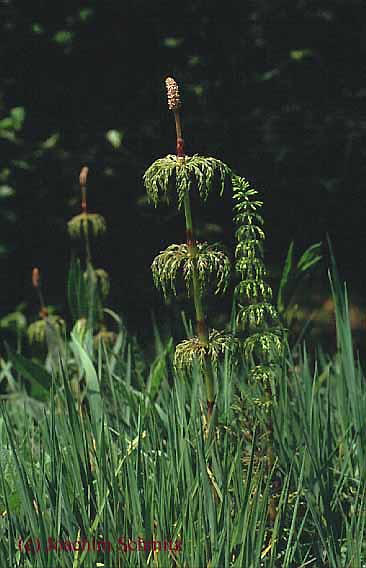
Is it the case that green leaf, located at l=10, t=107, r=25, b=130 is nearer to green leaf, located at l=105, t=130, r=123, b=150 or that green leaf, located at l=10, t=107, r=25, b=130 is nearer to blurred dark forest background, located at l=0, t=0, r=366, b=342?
blurred dark forest background, located at l=0, t=0, r=366, b=342

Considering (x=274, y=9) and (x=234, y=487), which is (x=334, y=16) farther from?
(x=234, y=487)

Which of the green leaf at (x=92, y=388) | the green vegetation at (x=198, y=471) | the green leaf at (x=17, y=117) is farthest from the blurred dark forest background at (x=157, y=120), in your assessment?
the green vegetation at (x=198, y=471)

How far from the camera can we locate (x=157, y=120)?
393 centimetres

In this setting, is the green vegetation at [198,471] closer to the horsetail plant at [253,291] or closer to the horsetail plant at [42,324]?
the horsetail plant at [253,291]

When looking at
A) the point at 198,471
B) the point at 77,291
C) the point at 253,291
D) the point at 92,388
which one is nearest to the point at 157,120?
the point at 77,291

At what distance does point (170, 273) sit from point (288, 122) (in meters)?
2.27

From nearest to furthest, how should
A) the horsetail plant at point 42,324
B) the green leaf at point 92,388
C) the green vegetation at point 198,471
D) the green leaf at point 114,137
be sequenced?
the green vegetation at point 198,471 → the green leaf at point 92,388 → the horsetail plant at point 42,324 → the green leaf at point 114,137

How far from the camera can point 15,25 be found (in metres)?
3.84

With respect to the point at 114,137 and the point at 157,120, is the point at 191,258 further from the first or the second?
the point at 157,120

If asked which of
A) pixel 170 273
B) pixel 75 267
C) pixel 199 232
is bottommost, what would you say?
pixel 170 273

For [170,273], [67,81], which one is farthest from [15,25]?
[170,273]

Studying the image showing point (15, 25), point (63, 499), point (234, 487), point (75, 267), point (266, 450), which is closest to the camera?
point (63, 499)

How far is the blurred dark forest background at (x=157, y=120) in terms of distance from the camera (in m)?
3.86

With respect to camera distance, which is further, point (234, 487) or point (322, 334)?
point (322, 334)
